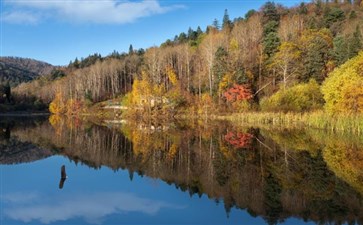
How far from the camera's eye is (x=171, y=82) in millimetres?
87438

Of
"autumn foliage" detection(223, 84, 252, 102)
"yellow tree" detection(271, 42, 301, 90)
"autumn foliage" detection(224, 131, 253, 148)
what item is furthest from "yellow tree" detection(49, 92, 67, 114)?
"autumn foliage" detection(224, 131, 253, 148)

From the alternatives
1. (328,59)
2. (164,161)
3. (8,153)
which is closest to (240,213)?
(164,161)

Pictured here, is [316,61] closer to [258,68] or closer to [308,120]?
[258,68]

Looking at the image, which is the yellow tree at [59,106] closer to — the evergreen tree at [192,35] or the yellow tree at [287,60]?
the evergreen tree at [192,35]

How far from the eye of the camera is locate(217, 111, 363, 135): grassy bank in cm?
3120

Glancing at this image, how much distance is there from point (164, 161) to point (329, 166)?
9.07 meters

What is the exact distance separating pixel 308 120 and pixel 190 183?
2589 centimetres

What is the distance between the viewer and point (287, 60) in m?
55.6

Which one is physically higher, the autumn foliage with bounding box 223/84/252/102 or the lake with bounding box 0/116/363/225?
the autumn foliage with bounding box 223/84/252/102

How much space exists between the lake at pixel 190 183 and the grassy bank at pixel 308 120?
8.53ft

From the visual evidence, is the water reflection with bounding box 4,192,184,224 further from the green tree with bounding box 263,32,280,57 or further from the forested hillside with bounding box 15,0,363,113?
the green tree with bounding box 263,32,280,57

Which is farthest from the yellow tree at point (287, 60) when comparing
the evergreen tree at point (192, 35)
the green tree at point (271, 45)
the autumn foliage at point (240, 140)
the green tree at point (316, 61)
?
the evergreen tree at point (192, 35)

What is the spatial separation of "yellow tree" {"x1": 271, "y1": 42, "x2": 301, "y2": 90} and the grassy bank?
8590 millimetres

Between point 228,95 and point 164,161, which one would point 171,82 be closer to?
point 228,95
